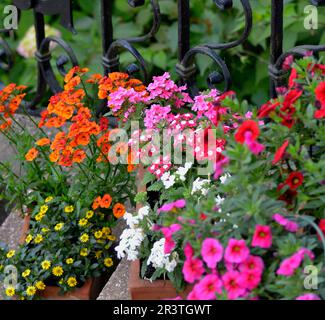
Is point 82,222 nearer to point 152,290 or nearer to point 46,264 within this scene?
point 46,264

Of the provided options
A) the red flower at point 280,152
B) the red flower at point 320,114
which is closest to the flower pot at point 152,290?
the red flower at point 280,152

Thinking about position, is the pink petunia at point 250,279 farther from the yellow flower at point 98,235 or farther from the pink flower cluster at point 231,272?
the yellow flower at point 98,235

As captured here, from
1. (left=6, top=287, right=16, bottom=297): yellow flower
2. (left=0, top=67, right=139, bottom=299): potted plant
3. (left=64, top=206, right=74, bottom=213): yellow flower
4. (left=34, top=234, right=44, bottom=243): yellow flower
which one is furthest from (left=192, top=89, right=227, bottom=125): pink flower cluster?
(left=6, top=287, right=16, bottom=297): yellow flower

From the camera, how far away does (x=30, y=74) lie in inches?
160

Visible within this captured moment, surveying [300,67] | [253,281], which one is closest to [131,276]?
[253,281]

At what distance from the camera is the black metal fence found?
2568 millimetres

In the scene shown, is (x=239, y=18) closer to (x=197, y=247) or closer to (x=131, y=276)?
(x=131, y=276)

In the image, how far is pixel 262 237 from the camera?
76.7 inches

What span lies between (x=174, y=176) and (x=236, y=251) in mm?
489

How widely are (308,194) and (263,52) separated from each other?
1.87m

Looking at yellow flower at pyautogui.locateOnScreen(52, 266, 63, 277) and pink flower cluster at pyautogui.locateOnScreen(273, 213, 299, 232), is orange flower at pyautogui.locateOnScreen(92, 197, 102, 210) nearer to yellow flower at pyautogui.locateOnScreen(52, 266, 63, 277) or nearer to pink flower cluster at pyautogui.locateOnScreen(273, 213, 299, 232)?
yellow flower at pyautogui.locateOnScreen(52, 266, 63, 277)

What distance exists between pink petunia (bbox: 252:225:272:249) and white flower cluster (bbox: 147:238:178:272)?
381 millimetres

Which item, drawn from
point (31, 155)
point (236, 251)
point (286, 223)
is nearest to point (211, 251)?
point (236, 251)

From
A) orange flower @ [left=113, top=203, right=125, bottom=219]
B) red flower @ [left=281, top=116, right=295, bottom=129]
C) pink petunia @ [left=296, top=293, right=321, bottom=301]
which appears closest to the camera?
pink petunia @ [left=296, top=293, right=321, bottom=301]
